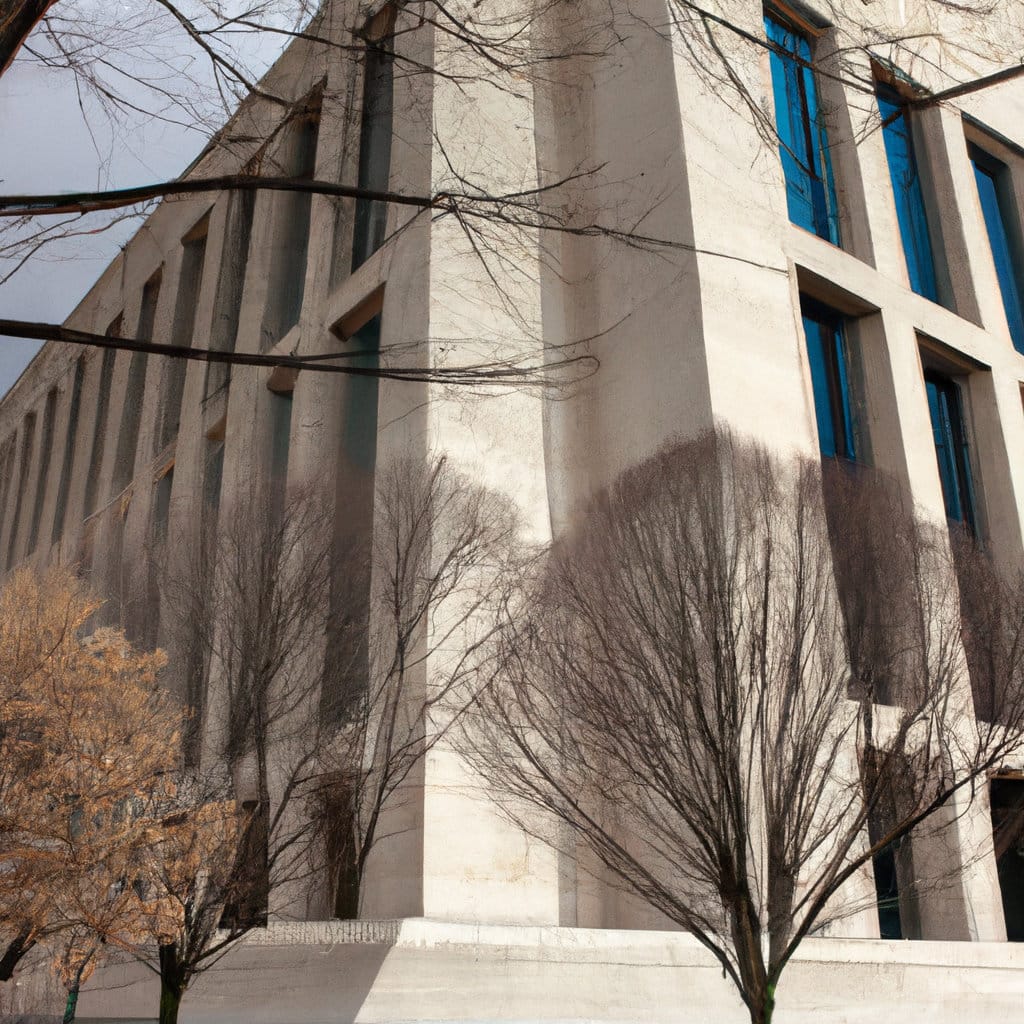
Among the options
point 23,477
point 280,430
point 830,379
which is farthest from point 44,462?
point 830,379

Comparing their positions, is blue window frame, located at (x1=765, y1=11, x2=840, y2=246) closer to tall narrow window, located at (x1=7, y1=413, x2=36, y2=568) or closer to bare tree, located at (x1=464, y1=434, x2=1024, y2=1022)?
bare tree, located at (x1=464, y1=434, x2=1024, y2=1022)

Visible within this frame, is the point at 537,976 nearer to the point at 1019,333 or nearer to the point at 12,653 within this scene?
the point at 12,653

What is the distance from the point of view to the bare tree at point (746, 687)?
32.9 feet

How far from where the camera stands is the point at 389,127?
67.8 ft

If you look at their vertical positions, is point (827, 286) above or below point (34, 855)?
above

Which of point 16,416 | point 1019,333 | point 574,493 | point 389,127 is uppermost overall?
point 16,416

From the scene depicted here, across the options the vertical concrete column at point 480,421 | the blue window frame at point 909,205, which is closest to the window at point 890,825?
the vertical concrete column at point 480,421

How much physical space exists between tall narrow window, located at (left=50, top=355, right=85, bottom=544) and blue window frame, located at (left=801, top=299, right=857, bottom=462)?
22.0 metres

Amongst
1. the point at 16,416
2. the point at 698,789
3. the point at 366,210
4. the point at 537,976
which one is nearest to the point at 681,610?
the point at 698,789

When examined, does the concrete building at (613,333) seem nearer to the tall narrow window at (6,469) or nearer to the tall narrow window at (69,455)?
the tall narrow window at (69,455)

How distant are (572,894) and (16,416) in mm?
33925

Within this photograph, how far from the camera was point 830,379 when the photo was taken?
19281 millimetres

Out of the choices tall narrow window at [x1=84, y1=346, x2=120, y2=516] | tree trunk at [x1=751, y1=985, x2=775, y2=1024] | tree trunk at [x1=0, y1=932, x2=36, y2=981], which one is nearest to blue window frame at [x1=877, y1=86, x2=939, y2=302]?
tree trunk at [x1=751, y1=985, x2=775, y2=1024]

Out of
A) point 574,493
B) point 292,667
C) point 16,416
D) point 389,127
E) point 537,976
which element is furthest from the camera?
point 16,416
